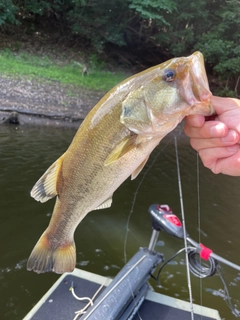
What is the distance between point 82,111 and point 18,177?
22.0 ft

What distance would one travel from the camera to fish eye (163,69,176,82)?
1465 mm

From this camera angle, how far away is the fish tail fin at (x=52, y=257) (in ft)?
6.15

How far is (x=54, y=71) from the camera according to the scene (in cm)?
1549

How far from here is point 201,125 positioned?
61.9 inches

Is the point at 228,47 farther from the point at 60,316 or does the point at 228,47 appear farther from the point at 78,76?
the point at 60,316

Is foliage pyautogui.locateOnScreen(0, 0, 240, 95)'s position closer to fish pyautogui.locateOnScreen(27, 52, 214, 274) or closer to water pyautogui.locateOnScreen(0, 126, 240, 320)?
water pyautogui.locateOnScreen(0, 126, 240, 320)

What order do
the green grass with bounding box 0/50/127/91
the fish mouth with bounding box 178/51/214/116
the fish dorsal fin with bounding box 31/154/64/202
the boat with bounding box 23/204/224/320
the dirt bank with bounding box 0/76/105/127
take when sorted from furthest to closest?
the green grass with bounding box 0/50/127/91, the dirt bank with bounding box 0/76/105/127, the boat with bounding box 23/204/224/320, the fish dorsal fin with bounding box 31/154/64/202, the fish mouth with bounding box 178/51/214/116

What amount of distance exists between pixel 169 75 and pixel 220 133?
1.16 feet

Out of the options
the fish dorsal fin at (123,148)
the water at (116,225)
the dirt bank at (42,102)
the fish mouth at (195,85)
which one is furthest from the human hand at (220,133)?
the dirt bank at (42,102)

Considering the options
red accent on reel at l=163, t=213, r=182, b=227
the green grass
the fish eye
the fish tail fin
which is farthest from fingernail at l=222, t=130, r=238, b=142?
the green grass

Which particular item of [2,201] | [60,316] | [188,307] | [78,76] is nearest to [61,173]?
[60,316]

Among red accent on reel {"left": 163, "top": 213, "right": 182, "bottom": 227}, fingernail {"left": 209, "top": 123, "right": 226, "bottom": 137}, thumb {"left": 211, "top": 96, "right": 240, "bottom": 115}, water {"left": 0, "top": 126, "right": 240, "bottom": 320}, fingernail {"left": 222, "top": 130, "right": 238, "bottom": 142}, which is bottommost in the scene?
water {"left": 0, "top": 126, "right": 240, "bottom": 320}

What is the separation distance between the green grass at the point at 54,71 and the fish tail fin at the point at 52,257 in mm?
13444

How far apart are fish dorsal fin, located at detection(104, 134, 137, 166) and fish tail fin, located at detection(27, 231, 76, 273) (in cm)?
67
